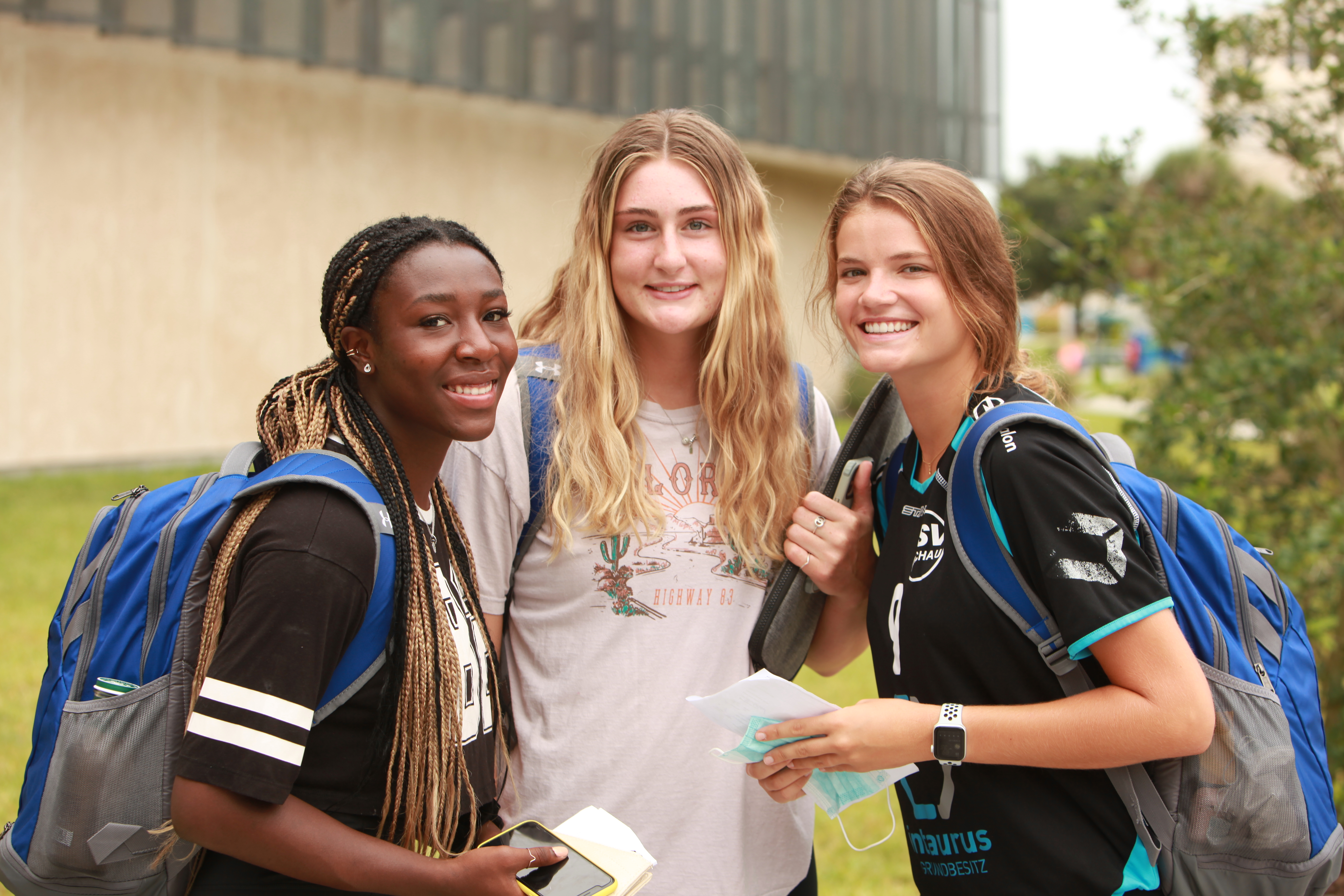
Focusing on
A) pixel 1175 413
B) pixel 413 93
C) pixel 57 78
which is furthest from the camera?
pixel 413 93

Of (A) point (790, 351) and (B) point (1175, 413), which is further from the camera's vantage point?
(B) point (1175, 413)

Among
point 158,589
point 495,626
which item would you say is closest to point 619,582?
point 495,626

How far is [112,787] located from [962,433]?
151 cm

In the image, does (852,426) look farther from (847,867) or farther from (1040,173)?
(1040,173)

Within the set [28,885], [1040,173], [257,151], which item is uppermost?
[257,151]

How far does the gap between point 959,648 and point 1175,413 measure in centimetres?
271

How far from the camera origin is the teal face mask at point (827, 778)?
1.92 meters

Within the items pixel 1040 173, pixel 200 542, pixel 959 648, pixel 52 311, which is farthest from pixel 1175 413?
pixel 52 311

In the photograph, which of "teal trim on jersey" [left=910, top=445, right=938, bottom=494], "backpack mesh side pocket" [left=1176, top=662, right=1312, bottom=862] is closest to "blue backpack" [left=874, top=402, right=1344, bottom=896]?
"backpack mesh side pocket" [left=1176, top=662, right=1312, bottom=862]

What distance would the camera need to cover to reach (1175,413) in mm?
4160

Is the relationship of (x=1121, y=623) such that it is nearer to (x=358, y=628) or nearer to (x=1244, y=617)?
(x=1244, y=617)

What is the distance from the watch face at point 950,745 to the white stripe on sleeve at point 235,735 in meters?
1.04

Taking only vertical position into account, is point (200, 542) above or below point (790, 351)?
below

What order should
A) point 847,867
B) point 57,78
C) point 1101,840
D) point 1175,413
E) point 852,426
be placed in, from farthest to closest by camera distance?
point 57,78
point 847,867
point 1175,413
point 852,426
point 1101,840
